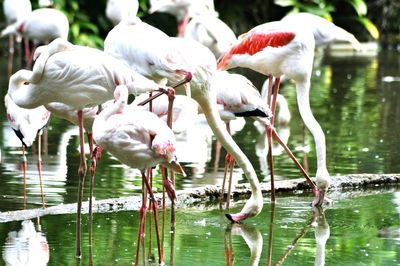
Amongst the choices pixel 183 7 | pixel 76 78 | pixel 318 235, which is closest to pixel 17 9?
pixel 183 7

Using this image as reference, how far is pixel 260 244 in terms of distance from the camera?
589 centimetres

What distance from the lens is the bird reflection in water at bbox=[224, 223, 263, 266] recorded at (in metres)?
5.55

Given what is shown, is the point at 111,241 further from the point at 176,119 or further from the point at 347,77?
the point at 347,77

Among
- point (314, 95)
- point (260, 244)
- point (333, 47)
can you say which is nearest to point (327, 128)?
point (314, 95)

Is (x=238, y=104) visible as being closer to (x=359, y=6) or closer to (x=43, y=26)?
(x=43, y=26)

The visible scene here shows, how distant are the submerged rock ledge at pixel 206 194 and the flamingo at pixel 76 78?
2.14 feet

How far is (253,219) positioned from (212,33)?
579 centimetres

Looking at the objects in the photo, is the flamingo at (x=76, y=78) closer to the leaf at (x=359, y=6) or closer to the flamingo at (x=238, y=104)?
the flamingo at (x=238, y=104)

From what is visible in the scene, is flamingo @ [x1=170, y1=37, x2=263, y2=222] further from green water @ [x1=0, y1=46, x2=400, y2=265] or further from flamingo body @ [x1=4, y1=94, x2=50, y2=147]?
flamingo body @ [x1=4, y1=94, x2=50, y2=147]

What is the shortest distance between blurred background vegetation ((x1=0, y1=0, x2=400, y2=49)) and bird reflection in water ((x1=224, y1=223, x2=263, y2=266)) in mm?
12905

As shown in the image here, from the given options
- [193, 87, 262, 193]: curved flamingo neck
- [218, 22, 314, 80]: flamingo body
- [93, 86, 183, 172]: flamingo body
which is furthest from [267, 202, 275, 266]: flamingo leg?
[218, 22, 314, 80]: flamingo body

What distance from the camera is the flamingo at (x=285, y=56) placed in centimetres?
723

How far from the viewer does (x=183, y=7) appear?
14.9 metres

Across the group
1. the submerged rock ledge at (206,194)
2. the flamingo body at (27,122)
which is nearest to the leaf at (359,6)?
the submerged rock ledge at (206,194)
